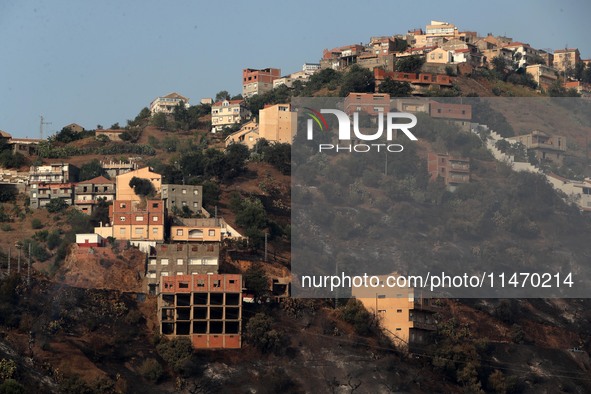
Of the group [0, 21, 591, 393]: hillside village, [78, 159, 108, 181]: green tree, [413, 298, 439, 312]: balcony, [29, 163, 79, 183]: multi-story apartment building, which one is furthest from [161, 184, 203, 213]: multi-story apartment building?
[413, 298, 439, 312]: balcony

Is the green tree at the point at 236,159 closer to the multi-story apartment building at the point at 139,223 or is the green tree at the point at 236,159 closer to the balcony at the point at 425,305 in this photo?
the multi-story apartment building at the point at 139,223

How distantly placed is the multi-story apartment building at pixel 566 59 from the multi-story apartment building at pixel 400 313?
148 feet

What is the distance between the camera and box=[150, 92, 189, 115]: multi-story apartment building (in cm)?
9369

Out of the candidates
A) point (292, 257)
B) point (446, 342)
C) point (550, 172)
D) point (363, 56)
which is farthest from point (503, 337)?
point (363, 56)

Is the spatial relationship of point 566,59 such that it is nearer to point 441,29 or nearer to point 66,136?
point 441,29

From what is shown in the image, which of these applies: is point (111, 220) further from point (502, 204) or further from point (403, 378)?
point (502, 204)

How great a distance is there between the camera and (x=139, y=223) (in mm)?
61125

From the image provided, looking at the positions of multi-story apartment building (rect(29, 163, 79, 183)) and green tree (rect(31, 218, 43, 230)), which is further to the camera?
multi-story apartment building (rect(29, 163, 79, 183))

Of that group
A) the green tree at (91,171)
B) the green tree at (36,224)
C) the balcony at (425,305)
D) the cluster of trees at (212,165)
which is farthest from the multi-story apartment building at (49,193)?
the balcony at (425,305)

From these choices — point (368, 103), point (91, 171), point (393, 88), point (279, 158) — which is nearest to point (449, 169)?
point (368, 103)

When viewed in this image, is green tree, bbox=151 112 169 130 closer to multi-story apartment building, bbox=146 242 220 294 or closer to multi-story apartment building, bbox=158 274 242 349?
multi-story apartment building, bbox=146 242 220 294

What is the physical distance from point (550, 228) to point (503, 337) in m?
14.1

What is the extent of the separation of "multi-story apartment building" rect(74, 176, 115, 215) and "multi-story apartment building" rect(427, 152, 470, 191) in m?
14.7

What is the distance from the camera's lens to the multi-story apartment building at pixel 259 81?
98.6m
